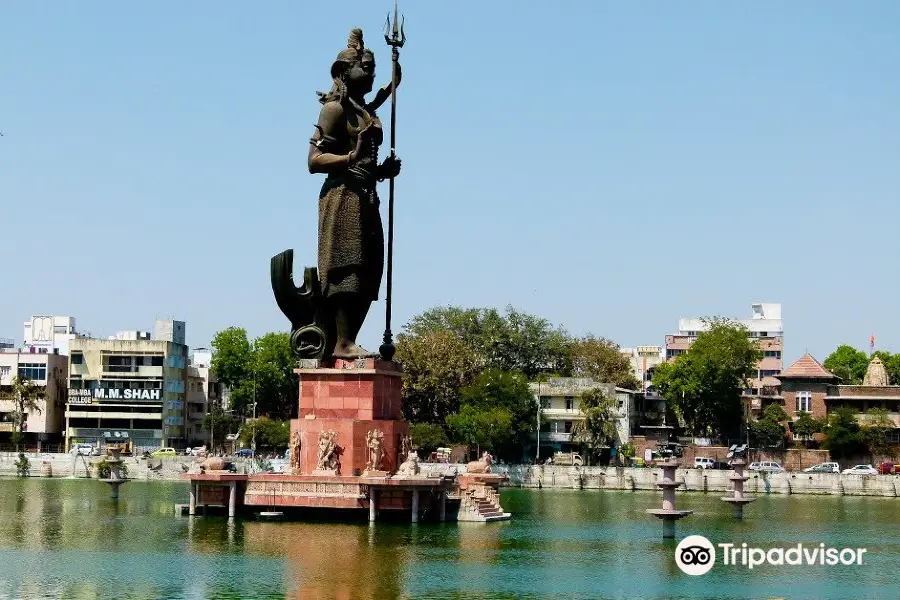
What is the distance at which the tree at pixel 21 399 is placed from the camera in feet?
366

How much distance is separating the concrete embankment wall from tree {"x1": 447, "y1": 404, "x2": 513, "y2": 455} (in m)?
6.55

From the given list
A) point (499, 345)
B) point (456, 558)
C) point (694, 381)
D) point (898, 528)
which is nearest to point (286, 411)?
point (499, 345)

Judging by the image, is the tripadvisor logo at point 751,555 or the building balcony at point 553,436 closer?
the tripadvisor logo at point 751,555

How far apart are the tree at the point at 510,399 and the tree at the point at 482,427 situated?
17.9 inches

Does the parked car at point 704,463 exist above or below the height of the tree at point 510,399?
below

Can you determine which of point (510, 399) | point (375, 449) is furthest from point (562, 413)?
point (375, 449)

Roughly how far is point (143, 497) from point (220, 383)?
202ft

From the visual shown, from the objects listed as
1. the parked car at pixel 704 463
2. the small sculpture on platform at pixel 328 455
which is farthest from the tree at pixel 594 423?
the small sculpture on platform at pixel 328 455

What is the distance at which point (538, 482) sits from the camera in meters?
92.5

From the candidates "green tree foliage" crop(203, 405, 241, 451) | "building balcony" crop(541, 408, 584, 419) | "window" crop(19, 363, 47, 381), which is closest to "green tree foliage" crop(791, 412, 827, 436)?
"building balcony" crop(541, 408, 584, 419)

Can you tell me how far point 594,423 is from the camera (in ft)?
336

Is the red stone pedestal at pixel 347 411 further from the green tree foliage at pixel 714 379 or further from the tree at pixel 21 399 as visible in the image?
the tree at pixel 21 399

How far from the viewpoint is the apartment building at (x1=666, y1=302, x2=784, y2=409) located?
459ft

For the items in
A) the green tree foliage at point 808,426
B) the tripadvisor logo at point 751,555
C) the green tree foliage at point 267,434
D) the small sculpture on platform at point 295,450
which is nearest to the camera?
the tripadvisor logo at point 751,555
